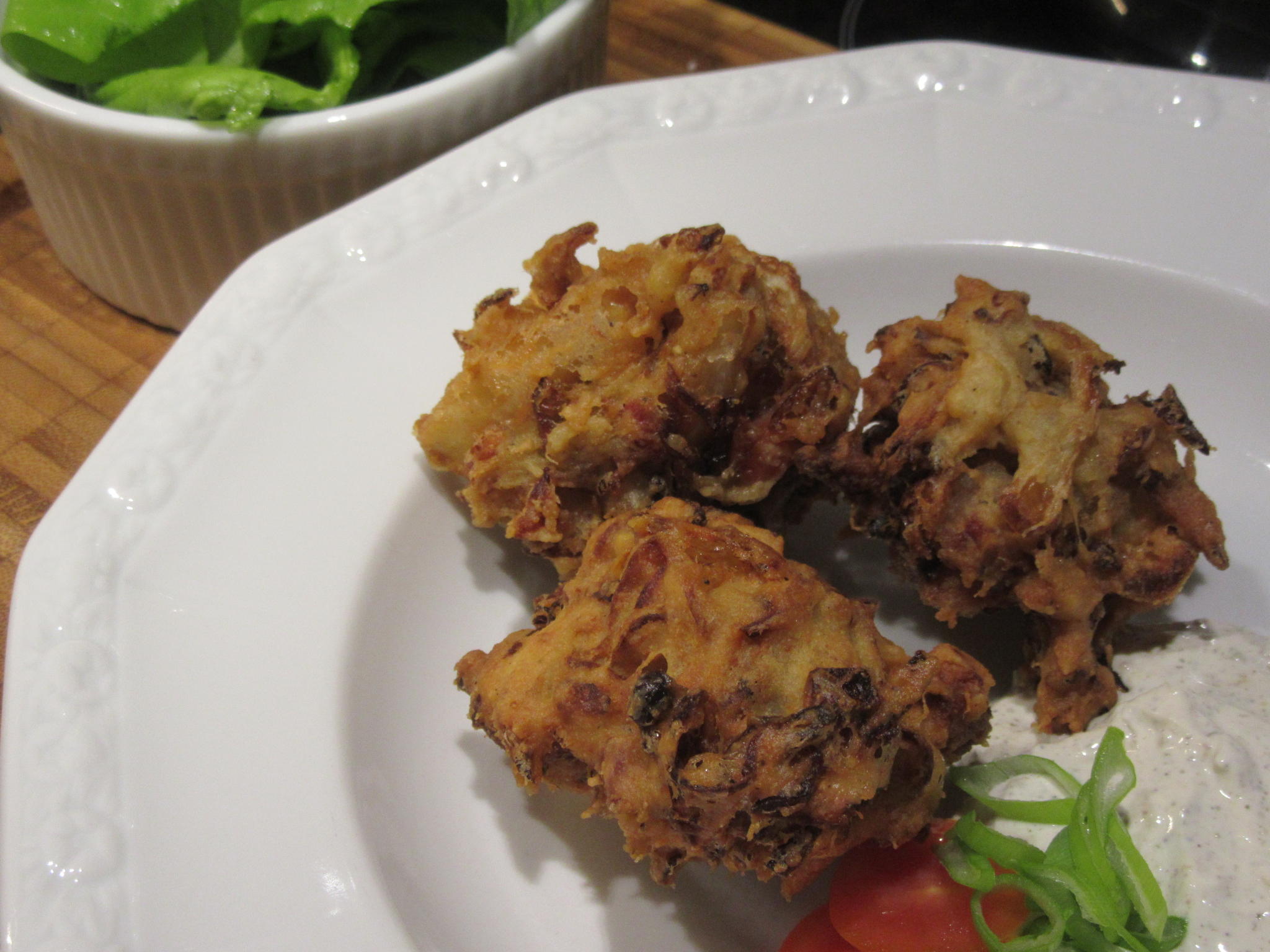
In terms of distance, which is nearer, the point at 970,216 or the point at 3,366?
the point at 970,216

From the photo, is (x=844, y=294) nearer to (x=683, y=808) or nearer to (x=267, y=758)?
(x=683, y=808)

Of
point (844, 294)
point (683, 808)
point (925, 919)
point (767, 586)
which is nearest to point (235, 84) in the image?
point (844, 294)

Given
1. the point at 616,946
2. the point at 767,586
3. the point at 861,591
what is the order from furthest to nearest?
the point at 861,591, the point at 616,946, the point at 767,586

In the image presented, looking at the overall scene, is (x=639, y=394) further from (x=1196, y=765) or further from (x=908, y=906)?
(x=1196, y=765)

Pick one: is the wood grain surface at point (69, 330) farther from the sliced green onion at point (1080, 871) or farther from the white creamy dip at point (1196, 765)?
the white creamy dip at point (1196, 765)

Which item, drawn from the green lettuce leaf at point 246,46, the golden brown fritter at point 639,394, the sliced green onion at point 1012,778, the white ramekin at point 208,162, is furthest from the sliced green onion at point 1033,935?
the green lettuce leaf at point 246,46

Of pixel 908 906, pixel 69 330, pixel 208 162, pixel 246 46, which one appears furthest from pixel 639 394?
pixel 69 330

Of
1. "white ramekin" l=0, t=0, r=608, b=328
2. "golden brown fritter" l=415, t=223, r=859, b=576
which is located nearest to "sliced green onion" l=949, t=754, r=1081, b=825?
"golden brown fritter" l=415, t=223, r=859, b=576

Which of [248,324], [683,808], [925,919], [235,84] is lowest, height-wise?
[925,919]

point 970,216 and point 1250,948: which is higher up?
point 970,216
